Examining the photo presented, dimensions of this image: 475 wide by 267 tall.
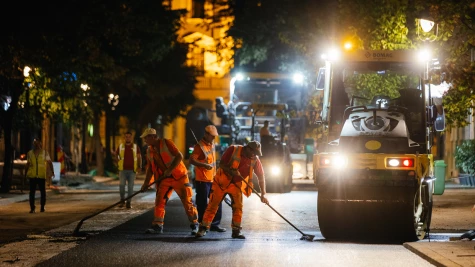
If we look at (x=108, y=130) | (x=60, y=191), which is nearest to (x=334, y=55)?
(x=60, y=191)

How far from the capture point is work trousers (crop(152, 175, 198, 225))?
15700mm

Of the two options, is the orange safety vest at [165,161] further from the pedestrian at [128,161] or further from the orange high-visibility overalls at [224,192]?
the pedestrian at [128,161]

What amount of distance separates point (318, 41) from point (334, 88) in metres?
20.9

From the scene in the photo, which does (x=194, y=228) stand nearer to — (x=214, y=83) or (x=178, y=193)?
(x=178, y=193)

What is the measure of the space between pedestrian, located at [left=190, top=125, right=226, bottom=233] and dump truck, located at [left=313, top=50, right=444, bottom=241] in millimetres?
1758

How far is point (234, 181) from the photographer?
1534 cm

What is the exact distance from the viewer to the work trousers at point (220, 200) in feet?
50.0

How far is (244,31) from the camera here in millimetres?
48250

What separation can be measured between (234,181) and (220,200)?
0.38 meters

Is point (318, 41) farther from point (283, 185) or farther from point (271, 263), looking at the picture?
point (271, 263)

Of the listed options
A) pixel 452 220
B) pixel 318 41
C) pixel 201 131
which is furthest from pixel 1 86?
pixel 452 220

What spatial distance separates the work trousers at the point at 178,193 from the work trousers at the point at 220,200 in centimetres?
41

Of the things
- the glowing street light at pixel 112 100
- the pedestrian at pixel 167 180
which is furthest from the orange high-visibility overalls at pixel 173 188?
the glowing street light at pixel 112 100

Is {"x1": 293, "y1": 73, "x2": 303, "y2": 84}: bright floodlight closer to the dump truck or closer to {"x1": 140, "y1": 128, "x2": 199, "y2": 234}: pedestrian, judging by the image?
the dump truck
